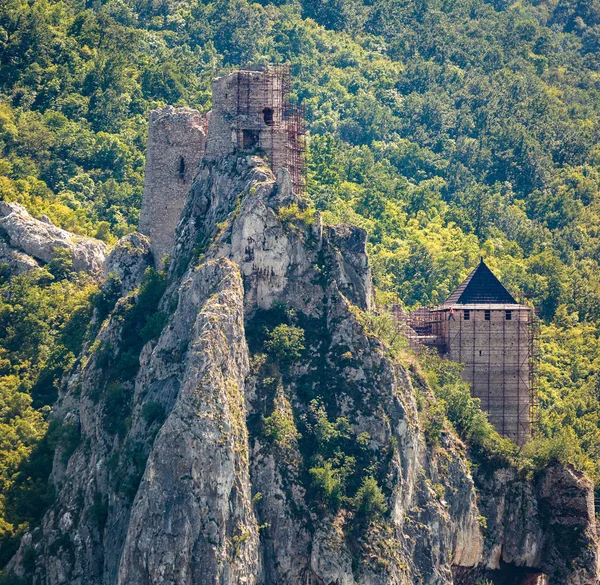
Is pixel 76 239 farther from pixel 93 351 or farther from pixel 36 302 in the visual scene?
pixel 93 351

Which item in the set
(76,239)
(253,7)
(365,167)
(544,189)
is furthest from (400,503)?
(253,7)

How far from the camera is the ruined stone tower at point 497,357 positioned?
328ft

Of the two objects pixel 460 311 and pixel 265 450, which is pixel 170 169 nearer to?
pixel 460 311

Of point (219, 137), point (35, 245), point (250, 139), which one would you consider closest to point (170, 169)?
point (219, 137)

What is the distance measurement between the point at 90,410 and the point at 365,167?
71.6 metres

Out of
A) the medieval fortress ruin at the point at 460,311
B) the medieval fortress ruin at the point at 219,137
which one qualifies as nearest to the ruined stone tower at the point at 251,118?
the medieval fortress ruin at the point at 219,137

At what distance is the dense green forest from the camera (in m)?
107

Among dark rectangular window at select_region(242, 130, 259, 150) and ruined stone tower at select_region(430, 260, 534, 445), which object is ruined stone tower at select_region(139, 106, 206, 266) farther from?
ruined stone tower at select_region(430, 260, 534, 445)

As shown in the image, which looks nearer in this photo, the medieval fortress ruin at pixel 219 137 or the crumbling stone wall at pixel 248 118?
the crumbling stone wall at pixel 248 118

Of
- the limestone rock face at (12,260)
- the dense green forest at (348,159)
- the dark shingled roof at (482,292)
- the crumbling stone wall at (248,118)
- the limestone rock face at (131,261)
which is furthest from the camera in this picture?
the limestone rock face at (12,260)

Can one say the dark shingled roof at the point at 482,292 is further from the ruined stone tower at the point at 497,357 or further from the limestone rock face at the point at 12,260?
the limestone rock face at the point at 12,260

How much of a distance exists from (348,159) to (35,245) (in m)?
52.3

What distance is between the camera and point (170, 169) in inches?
3907

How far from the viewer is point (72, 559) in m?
85.3
